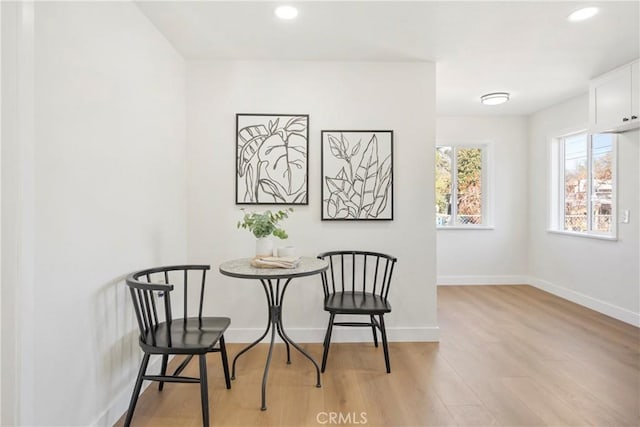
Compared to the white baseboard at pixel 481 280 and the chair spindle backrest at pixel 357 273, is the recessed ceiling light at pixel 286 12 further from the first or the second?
the white baseboard at pixel 481 280

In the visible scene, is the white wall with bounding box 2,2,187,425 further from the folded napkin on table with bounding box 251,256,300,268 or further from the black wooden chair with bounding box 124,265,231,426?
the folded napkin on table with bounding box 251,256,300,268

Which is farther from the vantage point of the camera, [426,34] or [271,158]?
[271,158]

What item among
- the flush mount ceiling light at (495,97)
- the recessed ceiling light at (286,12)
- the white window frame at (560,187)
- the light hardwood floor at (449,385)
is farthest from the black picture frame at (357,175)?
the white window frame at (560,187)

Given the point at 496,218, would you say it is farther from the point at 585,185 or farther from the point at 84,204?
the point at 84,204

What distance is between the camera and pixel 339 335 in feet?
9.80

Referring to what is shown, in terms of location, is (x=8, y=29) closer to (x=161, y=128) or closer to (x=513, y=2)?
(x=161, y=128)

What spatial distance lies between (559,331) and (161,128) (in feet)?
12.8

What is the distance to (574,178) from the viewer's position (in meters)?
4.39

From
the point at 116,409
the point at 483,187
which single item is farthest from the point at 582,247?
the point at 116,409

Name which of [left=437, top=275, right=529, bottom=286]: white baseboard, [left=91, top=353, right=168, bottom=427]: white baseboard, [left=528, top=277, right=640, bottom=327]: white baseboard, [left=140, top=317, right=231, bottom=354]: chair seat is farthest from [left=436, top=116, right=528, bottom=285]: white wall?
[left=91, top=353, right=168, bottom=427]: white baseboard

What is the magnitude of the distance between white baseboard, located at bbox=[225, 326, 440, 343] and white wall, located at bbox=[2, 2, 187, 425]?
100cm

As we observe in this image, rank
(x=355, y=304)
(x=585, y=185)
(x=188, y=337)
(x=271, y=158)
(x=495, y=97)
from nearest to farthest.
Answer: (x=188, y=337) → (x=355, y=304) → (x=271, y=158) → (x=495, y=97) → (x=585, y=185)

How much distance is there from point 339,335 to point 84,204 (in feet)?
7.19

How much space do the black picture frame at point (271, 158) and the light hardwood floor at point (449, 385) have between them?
52.0 inches
